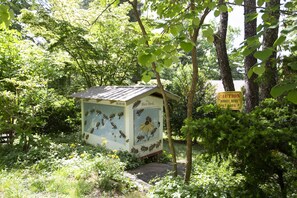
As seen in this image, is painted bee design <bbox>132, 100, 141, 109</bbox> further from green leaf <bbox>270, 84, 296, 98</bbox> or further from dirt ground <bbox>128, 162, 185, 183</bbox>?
green leaf <bbox>270, 84, 296, 98</bbox>

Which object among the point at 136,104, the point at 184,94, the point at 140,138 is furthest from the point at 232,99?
the point at 184,94

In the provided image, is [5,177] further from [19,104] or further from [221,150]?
[221,150]

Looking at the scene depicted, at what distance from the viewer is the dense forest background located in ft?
6.00

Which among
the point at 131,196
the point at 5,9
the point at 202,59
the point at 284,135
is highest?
the point at 202,59

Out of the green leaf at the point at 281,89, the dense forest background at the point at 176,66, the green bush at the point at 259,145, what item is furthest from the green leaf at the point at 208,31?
the green bush at the point at 259,145

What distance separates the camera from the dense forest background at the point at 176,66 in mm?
1828

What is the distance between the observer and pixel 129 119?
6562mm

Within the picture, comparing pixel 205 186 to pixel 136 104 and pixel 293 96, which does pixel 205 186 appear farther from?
pixel 136 104

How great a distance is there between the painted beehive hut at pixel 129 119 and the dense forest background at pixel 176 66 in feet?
2.31

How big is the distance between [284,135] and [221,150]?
1.77 ft

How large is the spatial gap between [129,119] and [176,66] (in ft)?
5.98

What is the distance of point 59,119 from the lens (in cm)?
981

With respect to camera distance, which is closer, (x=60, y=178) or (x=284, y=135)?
(x=284, y=135)

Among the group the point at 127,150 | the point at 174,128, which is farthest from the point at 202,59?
the point at 127,150
